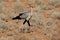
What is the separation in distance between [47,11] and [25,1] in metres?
2.13

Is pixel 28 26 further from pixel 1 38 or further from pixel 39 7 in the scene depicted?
pixel 39 7

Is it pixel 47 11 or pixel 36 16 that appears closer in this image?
pixel 36 16

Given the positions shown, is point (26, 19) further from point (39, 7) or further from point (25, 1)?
point (25, 1)

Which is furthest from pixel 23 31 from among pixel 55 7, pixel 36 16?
pixel 55 7

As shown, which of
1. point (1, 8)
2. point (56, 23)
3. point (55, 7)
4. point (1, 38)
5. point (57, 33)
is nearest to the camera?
point (1, 38)

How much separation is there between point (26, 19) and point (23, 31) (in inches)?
23.5

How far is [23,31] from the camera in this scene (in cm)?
1052

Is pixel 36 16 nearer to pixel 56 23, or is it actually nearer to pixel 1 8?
pixel 56 23

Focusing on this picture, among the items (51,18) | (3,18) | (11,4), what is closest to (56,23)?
(51,18)

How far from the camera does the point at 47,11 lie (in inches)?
533

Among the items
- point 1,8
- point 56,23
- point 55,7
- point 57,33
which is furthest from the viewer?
point 55,7

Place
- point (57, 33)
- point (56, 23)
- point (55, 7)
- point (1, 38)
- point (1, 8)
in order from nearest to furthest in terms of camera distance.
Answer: point (1, 38) < point (57, 33) < point (56, 23) < point (1, 8) < point (55, 7)

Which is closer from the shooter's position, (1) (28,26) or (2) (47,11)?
(1) (28,26)

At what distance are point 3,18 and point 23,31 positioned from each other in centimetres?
190
